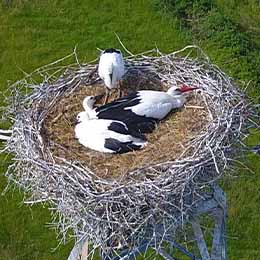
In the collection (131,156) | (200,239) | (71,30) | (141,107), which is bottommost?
(71,30)

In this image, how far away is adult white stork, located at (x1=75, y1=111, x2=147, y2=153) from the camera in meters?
3.68

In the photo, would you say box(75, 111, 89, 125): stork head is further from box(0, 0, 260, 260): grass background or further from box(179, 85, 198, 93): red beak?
box(0, 0, 260, 260): grass background

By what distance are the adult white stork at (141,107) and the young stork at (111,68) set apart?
0.09m

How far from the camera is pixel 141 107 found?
3.80 meters

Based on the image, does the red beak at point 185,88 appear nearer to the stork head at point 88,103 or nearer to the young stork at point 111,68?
the young stork at point 111,68

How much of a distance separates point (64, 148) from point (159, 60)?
0.76 meters

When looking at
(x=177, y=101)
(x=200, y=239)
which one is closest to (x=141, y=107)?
(x=177, y=101)

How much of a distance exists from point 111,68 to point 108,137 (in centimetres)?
36

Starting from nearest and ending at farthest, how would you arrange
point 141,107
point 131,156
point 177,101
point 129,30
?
point 131,156 → point 141,107 → point 177,101 → point 129,30

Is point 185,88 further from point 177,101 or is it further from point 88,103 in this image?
point 88,103

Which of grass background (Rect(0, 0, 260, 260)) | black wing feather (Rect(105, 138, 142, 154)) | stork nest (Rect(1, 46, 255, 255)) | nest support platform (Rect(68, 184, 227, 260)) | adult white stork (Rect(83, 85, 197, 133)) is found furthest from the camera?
grass background (Rect(0, 0, 260, 260))

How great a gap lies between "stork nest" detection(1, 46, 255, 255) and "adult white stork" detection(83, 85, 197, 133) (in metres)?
0.06

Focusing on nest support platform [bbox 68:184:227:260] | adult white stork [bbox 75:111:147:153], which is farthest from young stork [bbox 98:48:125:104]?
nest support platform [bbox 68:184:227:260]

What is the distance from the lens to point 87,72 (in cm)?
415
